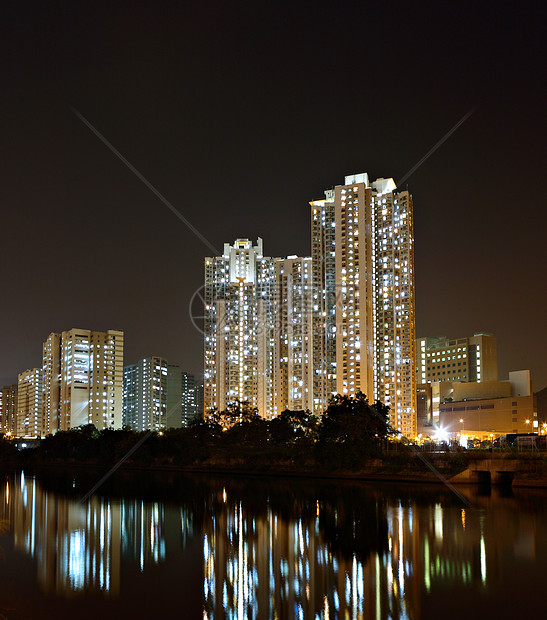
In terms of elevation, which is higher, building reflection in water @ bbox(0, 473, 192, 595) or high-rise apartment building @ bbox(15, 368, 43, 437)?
high-rise apartment building @ bbox(15, 368, 43, 437)

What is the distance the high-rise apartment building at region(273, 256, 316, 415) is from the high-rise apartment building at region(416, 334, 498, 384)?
139ft

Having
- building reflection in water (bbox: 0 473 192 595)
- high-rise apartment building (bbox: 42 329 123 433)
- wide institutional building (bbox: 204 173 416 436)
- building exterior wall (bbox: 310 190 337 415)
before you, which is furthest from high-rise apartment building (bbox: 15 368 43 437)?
building reflection in water (bbox: 0 473 192 595)

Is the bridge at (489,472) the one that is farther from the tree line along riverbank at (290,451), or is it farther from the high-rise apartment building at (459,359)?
the high-rise apartment building at (459,359)

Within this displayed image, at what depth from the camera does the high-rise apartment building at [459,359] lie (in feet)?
451

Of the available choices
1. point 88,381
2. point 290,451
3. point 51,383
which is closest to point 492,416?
point 290,451

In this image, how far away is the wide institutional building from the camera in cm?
9219

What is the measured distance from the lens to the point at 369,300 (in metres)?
93.0

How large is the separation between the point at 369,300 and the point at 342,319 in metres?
4.49

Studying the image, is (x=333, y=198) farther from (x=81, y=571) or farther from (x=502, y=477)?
(x=81, y=571)

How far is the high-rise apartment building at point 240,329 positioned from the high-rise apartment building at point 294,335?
2.07m

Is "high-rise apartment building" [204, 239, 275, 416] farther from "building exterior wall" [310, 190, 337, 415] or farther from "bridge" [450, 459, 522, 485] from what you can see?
"bridge" [450, 459, 522, 485]

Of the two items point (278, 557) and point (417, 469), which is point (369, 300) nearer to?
point (417, 469)

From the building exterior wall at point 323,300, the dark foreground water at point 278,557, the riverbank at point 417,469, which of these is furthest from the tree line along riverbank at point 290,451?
the building exterior wall at point 323,300

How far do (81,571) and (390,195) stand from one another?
268 ft
